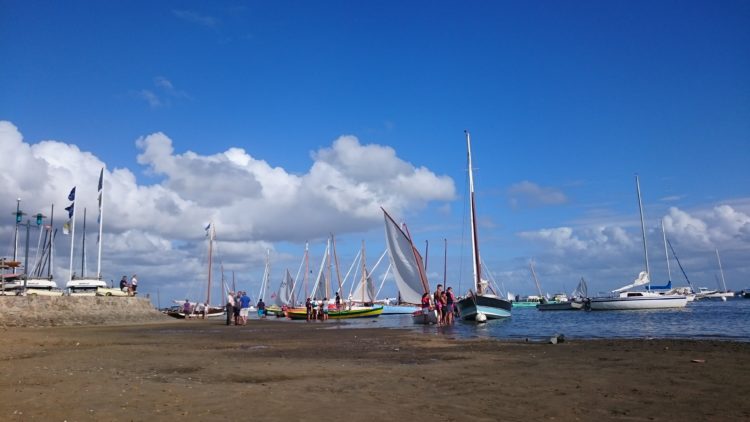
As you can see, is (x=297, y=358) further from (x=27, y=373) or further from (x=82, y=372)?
(x=27, y=373)

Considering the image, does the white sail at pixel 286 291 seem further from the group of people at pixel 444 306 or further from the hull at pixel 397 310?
the group of people at pixel 444 306

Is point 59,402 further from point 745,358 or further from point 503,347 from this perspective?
point 745,358

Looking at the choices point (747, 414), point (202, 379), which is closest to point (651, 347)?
point (747, 414)

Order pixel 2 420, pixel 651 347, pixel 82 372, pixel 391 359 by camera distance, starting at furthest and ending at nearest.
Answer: pixel 651 347, pixel 391 359, pixel 82 372, pixel 2 420

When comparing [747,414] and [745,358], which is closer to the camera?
[747,414]

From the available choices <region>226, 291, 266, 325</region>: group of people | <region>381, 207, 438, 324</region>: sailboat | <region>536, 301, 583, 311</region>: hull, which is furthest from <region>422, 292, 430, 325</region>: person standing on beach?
<region>536, 301, 583, 311</region>: hull

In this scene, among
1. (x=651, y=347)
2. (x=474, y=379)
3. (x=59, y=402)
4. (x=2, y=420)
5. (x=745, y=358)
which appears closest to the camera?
(x=2, y=420)

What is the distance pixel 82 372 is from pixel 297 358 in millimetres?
5406

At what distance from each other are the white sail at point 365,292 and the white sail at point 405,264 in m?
29.8

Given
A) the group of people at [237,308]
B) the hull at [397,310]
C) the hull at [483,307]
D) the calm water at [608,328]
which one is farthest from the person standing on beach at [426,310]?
the hull at [397,310]

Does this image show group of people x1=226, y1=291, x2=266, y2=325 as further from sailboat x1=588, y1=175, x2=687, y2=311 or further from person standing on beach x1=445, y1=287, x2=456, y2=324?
sailboat x1=588, y1=175, x2=687, y2=311

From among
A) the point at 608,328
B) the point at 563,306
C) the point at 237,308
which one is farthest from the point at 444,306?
the point at 563,306

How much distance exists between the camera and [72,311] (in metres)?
41.6

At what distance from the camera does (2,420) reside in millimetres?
7145
